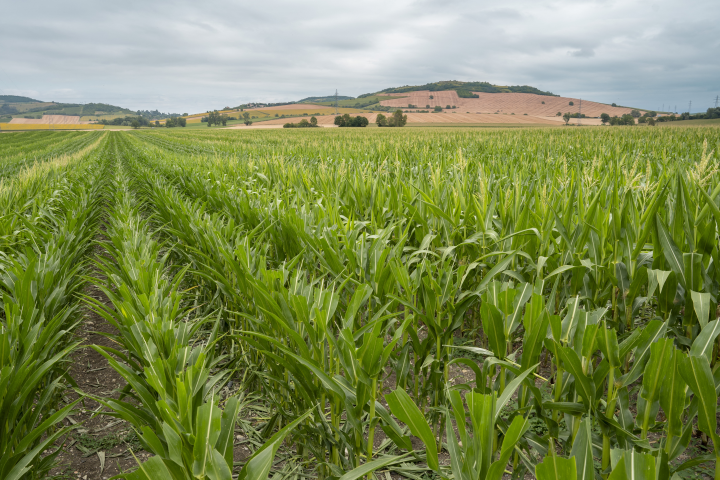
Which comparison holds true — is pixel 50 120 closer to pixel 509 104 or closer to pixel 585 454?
pixel 509 104

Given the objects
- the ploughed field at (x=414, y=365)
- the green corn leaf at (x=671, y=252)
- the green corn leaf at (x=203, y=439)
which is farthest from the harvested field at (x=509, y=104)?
the green corn leaf at (x=203, y=439)

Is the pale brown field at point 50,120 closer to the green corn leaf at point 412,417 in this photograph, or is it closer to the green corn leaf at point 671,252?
the green corn leaf at point 412,417

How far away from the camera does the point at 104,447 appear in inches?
80.0

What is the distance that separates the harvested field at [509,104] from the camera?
85.2 metres

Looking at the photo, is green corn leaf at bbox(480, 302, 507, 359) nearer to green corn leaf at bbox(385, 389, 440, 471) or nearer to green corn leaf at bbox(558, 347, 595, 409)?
green corn leaf at bbox(558, 347, 595, 409)

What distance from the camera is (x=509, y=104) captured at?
3770 inches

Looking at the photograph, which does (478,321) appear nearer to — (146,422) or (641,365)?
(641,365)

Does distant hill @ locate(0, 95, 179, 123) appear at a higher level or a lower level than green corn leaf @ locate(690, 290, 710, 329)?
higher

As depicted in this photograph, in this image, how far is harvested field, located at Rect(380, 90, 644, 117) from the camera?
85.2 meters

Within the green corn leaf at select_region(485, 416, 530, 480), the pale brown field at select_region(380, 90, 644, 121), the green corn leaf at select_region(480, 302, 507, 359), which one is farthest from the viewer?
the pale brown field at select_region(380, 90, 644, 121)

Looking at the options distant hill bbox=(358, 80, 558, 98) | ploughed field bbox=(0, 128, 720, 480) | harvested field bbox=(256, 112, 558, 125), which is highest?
distant hill bbox=(358, 80, 558, 98)

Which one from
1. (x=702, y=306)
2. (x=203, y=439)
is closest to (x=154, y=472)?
(x=203, y=439)

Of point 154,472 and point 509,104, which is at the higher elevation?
point 509,104

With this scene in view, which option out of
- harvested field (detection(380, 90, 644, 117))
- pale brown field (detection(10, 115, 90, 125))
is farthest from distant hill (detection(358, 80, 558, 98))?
pale brown field (detection(10, 115, 90, 125))
